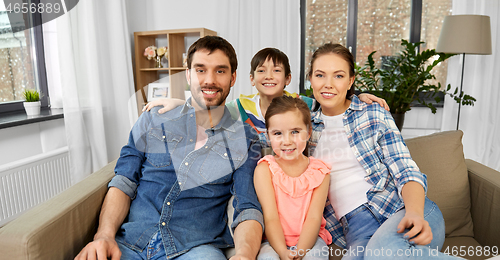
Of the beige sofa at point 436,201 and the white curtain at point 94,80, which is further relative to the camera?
the white curtain at point 94,80

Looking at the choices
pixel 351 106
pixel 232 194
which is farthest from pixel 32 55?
pixel 351 106

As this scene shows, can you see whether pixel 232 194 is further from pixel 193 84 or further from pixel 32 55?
pixel 32 55

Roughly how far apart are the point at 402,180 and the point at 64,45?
2547 mm

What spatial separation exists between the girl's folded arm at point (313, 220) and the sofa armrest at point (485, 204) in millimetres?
664

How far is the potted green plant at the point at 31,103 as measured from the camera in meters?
2.32

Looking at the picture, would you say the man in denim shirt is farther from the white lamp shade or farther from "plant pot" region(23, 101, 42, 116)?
the white lamp shade

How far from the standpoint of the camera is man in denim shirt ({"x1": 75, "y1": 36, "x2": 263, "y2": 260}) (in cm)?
107

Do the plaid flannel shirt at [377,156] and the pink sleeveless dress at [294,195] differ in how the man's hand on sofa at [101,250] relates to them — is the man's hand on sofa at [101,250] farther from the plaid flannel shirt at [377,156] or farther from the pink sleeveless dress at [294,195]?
the plaid flannel shirt at [377,156]

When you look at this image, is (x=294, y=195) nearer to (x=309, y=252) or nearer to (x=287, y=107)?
(x=309, y=252)

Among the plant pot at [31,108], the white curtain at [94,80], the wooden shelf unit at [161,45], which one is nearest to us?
the plant pot at [31,108]

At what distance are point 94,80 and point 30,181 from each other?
961mm

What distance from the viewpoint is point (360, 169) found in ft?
4.03

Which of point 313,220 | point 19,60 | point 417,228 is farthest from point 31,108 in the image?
point 417,228

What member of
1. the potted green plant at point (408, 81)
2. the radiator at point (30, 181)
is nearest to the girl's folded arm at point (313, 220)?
the radiator at point (30, 181)
